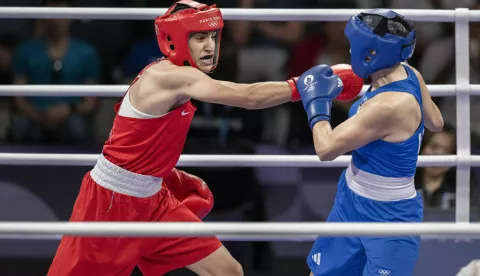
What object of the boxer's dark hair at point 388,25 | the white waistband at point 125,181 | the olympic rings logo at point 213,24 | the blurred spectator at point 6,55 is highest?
the olympic rings logo at point 213,24

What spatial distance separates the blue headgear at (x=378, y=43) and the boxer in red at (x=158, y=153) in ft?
0.78

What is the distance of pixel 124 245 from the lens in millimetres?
2703

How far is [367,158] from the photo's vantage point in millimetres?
2662

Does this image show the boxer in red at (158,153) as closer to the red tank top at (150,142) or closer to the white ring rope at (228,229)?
the red tank top at (150,142)

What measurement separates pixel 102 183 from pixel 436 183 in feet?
6.58

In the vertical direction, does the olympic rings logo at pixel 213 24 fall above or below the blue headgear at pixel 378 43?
above

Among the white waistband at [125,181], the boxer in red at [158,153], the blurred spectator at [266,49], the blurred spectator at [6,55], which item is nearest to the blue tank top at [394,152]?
the boxer in red at [158,153]

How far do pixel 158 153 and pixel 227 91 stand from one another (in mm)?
328

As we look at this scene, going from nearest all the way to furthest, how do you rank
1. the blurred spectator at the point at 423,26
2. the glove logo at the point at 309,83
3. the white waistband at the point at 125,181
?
1. the glove logo at the point at 309,83
2. the white waistband at the point at 125,181
3. the blurred spectator at the point at 423,26

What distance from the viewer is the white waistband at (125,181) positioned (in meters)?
2.75

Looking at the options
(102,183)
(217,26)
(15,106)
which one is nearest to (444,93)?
(217,26)

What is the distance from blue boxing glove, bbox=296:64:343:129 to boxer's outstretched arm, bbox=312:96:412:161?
0.23 ft

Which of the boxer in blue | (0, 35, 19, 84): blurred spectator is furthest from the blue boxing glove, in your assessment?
(0, 35, 19, 84): blurred spectator

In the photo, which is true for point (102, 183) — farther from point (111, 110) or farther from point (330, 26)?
point (330, 26)
